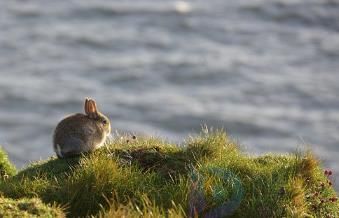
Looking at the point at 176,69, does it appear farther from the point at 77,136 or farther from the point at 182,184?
the point at 182,184

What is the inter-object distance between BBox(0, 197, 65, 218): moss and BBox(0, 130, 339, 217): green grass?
65cm

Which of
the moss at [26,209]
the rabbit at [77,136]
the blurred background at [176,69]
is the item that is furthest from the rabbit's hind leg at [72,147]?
the blurred background at [176,69]

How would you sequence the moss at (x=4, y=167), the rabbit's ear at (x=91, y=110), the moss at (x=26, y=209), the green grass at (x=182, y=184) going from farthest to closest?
the moss at (x=4, y=167) < the rabbit's ear at (x=91, y=110) < the green grass at (x=182, y=184) < the moss at (x=26, y=209)

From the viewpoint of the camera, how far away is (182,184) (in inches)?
465

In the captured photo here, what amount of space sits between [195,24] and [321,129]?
12632mm

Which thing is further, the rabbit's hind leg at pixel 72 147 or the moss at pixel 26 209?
the rabbit's hind leg at pixel 72 147

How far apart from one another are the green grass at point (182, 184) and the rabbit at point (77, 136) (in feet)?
0.44

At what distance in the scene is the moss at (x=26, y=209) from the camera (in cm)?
1035

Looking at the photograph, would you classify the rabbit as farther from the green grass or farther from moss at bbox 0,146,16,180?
moss at bbox 0,146,16,180

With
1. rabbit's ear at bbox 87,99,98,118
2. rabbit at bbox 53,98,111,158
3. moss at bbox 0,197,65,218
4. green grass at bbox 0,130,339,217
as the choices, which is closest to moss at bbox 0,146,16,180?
green grass at bbox 0,130,339,217

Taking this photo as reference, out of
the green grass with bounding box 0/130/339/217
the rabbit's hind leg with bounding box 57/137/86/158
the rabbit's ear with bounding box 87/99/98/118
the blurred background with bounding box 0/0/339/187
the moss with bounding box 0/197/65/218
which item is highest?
the rabbit's ear with bounding box 87/99/98/118

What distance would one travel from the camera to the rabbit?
12758mm

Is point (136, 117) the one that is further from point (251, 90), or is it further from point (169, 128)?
point (251, 90)

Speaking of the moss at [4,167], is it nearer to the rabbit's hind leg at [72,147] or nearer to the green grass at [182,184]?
the green grass at [182,184]
